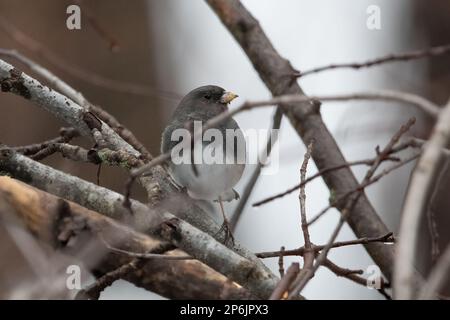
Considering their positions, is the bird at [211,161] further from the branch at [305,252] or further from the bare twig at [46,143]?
the branch at [305,252]

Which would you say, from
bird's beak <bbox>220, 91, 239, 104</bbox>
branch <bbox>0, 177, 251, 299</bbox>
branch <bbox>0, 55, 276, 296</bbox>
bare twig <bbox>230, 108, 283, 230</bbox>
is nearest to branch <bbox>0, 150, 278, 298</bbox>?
branch <bbox>0, 55, 276, 296</bbox>

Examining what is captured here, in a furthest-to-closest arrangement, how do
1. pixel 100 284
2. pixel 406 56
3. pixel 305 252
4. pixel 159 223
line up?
1. pixel 100 284
2. pixel 159 223
3. pixel 305 252
4. pixel 406 56

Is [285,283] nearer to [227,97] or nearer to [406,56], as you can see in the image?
[406,56]

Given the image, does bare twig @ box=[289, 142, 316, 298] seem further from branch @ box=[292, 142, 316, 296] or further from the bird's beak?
the bird's beak

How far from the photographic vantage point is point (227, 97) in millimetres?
2875

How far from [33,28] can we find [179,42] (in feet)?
2.60

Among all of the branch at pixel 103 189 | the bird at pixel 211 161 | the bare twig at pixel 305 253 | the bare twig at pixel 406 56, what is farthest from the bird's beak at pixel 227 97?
the bare twig at pixel 406 56

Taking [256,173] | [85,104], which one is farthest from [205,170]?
[85,104]

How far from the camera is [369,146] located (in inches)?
169

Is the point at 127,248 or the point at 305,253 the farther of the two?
the point at 127,248

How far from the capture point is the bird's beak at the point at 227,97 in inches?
113
